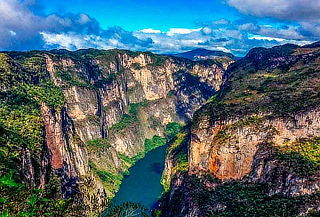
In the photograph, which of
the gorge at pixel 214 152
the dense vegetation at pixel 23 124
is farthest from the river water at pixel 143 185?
the dense vegetation at pixel 23 124

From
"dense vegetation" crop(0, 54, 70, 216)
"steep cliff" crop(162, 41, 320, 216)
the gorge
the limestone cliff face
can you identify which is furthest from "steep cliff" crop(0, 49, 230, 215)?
the limestone cliff face

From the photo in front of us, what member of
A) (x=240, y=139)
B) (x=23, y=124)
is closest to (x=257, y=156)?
(x=240, y=139)

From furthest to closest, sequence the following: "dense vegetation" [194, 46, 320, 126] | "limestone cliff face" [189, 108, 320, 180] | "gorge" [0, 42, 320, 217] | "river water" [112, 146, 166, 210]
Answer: "river water" [112, 146, 166, 210] < "dense vegetation" [194, 46, 320, 126] < "limestone cliff face" [189, 108, 320, 180] < "gorge" [0, 42, 320, 217]

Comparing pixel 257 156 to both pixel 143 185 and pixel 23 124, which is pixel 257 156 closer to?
pixel 23 124

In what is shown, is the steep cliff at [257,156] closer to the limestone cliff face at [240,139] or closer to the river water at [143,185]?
the limestone cliff face at [240,139]

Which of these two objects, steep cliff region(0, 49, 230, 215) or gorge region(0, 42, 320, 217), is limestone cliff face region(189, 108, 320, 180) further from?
steep cliff region(0, 49, 230, 215)

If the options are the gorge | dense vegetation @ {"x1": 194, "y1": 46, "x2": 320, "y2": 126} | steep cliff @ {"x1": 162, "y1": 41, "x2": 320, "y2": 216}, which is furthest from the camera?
dense vegetation @ {"x1": 194, "y1": 46, "x2": 320, "y2": 126}

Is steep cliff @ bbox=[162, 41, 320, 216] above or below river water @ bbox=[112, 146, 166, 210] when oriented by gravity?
above
